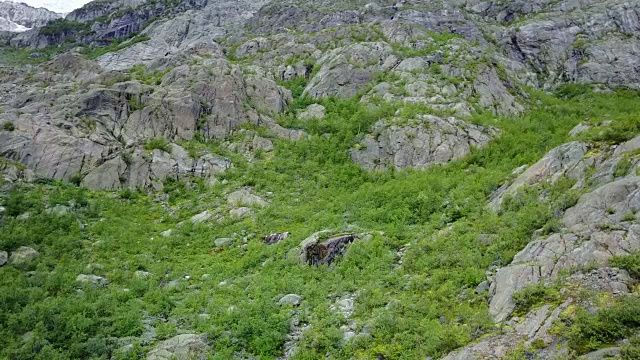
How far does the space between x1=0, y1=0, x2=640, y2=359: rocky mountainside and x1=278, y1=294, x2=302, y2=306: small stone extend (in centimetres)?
7

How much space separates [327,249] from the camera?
18.1 metres

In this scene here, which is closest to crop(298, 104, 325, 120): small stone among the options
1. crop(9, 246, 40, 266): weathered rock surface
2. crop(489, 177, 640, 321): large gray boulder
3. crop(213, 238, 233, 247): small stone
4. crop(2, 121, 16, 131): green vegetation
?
crop(213, 238, 233, 247): small stone

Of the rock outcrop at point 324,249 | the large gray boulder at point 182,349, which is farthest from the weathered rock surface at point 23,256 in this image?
the rock outcrop at point 324,249

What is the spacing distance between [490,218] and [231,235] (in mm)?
13171

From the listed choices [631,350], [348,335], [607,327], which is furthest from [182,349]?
[631,350]

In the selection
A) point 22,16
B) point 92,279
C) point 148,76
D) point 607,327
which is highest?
point 22,16

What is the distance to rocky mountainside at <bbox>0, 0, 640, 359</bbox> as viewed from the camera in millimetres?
11930

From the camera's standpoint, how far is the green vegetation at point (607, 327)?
8438 mm

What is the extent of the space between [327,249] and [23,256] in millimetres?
13205

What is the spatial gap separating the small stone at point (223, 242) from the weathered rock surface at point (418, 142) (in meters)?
12.4

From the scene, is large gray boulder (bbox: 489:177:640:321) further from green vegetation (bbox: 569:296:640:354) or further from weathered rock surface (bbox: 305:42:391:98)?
weathered rock surface (bbox: 305:42:391:98)

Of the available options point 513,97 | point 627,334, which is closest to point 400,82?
point 513,97

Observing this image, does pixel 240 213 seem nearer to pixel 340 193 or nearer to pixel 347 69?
pixel 340 193

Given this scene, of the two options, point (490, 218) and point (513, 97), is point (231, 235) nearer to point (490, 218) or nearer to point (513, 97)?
point (490, 218)
